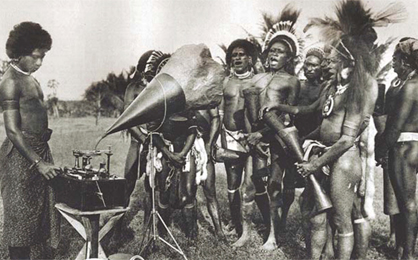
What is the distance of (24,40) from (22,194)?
1.70m

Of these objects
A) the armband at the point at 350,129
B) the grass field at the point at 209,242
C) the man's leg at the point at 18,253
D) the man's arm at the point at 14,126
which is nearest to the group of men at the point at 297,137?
the armband at the point at 350,129

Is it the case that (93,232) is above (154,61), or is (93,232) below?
below

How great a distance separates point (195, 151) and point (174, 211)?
2110 mm

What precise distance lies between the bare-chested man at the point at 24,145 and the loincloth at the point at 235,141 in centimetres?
242

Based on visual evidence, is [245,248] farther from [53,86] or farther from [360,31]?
[53,86]

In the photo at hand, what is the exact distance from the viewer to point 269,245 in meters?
5.59

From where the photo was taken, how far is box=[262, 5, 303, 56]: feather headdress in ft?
18.2

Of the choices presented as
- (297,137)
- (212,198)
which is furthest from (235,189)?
(297,137)

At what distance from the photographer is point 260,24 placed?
6.01m

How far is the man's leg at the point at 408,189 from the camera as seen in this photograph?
4.73 meters

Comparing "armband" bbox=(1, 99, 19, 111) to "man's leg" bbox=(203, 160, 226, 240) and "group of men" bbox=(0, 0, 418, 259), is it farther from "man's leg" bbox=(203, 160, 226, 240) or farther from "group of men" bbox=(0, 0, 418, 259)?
"man's leg" bbox=(203, 160, 226, 240)

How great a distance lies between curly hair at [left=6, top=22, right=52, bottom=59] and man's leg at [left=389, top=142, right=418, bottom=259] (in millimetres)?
4302

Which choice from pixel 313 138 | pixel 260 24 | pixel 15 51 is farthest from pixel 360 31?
pixel 15 51

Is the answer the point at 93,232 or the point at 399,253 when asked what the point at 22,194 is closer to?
the point at 93,232
